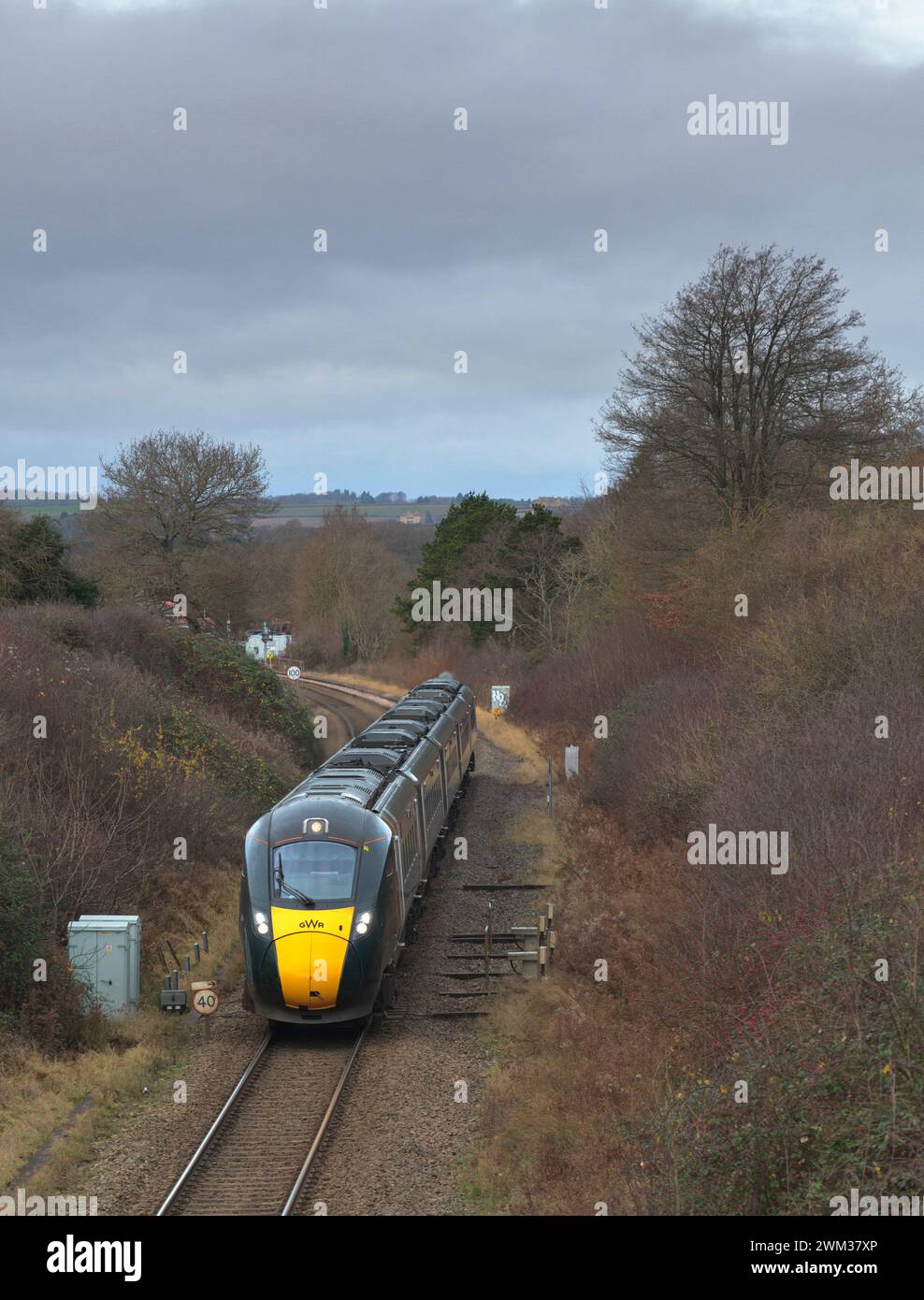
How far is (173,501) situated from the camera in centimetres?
4916

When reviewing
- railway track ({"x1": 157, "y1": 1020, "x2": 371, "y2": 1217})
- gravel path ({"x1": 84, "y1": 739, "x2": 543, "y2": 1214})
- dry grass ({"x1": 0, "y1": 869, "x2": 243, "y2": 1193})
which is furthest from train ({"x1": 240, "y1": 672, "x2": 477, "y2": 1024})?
dry grass ({"x1": 0, "y1": 869, "x2": 243, "y2": 1193})

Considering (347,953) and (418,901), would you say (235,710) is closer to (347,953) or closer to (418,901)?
(418,901)

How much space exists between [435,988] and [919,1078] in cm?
952

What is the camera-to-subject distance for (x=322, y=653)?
7700 centimetres

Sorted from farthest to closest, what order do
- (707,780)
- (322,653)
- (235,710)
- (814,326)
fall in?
(322,653), (235,710), (814,326), (707,780)

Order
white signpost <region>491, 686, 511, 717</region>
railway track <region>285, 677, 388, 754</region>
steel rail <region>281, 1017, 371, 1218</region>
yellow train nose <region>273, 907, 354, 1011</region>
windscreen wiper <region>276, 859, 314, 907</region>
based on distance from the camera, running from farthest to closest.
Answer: white signpost <region>491, 686, 511, 717</region> → railway track <region>285, 677, 388, 754</region> → windscreen wiper <region>276, 859, 314, 907</region> → yellow train nose <region>273, 907, 354, 1011</region> → steel rail <region>281, 1017, 371, 1218</region>

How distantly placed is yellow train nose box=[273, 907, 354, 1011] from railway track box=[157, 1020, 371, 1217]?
2.40ft

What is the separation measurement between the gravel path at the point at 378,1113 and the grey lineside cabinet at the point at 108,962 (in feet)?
3.05

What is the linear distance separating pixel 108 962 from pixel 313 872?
2972mm

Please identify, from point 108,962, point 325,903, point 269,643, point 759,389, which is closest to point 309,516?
point 269,643

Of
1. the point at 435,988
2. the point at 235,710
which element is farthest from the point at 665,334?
the point at 435,988

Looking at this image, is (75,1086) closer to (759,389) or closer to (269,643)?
(759,389)

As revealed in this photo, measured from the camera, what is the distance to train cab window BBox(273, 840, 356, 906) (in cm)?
1416

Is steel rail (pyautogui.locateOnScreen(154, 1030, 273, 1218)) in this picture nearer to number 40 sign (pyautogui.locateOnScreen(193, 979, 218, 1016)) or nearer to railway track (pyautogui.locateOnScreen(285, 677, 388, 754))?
number 40 sign (pyautogui.locateOnScreen(193, 979, 218, 1016))
